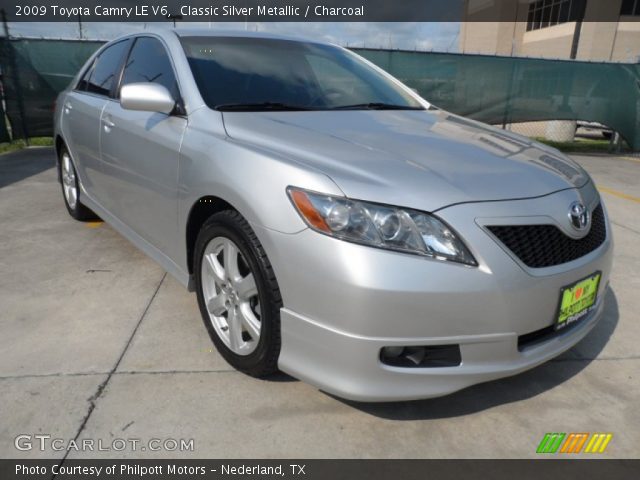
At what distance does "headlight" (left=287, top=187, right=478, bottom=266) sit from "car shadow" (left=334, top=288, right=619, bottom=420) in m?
0.76

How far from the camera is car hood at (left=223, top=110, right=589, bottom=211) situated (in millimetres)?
1823

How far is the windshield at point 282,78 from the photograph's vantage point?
265cm

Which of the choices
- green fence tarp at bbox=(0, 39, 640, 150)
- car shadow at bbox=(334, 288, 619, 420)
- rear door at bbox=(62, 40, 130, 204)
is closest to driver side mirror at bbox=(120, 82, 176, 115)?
rear door at bbox=(62, 40, 130, 204)

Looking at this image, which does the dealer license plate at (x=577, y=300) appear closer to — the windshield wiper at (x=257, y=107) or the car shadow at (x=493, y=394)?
the car shadow at (x=493, y=394)

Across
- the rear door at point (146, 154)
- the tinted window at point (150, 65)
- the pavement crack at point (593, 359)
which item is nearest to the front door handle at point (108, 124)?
the rear door at point (146, 154)

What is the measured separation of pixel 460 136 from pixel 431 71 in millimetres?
8015

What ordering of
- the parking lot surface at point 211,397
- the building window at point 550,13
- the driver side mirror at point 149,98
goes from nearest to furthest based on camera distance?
1. the parking lot surface at point 211,397
2. the driver side mirror at point 149,98
3. the building window at point 550,13

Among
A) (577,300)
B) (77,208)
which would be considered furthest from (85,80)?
Result: (577,300)

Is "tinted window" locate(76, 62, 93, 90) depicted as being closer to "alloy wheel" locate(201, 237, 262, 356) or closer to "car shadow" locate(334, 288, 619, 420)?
"alloy wheel" locate(201, 237, 262, 356)

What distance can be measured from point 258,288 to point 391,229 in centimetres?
61

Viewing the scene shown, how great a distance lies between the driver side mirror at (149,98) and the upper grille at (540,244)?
1671mm
